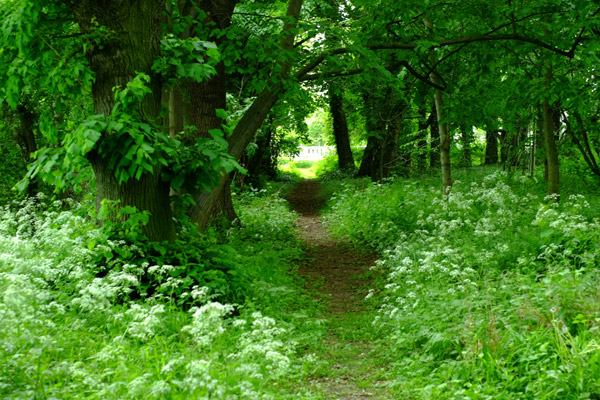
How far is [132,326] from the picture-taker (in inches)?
168

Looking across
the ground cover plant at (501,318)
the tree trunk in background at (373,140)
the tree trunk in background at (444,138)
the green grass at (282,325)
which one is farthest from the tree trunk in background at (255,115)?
the tree trunk in background at (373,140)

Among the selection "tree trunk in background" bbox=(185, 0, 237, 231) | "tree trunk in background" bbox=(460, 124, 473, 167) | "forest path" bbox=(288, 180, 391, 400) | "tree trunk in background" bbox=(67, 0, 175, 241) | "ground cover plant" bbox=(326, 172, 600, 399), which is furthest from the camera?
"tree trunk in background" bbox=(460, 124, 473, 167)

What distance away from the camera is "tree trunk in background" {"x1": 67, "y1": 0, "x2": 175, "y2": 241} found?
6406 millimetres

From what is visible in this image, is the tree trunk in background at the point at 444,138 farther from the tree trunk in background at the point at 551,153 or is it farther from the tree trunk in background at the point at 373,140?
the tree trunk in background at the point at 373,140

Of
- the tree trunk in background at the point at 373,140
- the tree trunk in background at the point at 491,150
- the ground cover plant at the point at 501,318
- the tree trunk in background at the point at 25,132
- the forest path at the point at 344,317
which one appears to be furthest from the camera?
the tree trunk in background at the point at 491,150

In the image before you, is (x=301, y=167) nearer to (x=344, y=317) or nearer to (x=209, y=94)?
(x=209, y=94)

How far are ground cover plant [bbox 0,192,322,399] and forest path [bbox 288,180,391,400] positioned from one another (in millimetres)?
289

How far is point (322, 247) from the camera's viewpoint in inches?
481

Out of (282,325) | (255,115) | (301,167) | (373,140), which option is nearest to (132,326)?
(282,325)

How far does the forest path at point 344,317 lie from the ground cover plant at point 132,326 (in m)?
0.29

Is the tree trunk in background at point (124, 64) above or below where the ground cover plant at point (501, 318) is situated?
above

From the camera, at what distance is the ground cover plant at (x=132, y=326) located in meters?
3.51

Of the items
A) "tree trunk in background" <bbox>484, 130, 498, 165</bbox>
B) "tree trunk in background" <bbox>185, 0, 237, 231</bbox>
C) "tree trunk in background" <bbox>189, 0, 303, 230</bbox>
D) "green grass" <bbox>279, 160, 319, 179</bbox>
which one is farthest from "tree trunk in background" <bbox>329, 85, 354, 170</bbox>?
"tree trunk in background" <bbox>189, 0, 303, 230</bbox>

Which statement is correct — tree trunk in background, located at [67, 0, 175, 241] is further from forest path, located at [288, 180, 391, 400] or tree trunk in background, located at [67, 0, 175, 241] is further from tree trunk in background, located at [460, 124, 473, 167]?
tree trunk in background, located at [460, 124, 473, 167]
